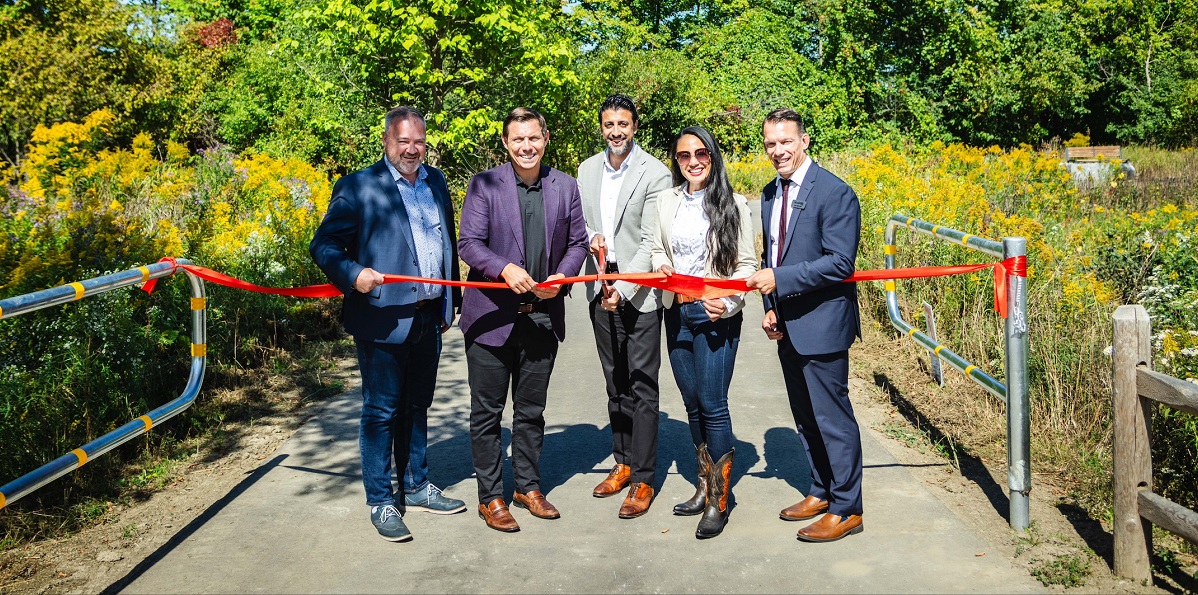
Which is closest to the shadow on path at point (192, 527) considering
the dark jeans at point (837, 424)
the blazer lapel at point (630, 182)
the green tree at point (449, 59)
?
the blazer lapel at point (630, 182)

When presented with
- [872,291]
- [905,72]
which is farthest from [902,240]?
[905,72]

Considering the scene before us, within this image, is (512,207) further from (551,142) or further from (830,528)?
(551,142)

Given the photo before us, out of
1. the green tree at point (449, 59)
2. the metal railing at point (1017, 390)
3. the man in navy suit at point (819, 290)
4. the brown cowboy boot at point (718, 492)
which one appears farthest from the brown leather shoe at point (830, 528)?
the green tree at point (449, 59)

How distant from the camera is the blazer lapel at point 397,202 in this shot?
448 centimetres

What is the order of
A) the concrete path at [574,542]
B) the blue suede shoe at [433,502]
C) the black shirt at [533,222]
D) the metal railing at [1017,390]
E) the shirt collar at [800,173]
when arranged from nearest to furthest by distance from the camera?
the concrete path at [574,542], the metal railing at [1017,390], the shirt collar at [800,173], the black shirt at [533,222], the blue suede shoe at [433,502]

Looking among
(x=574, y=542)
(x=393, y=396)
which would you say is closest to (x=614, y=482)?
(x=574, y=542)

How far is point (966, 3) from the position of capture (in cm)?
3128

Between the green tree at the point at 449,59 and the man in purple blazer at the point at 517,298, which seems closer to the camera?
the man in purple blazer at the point at 517,298

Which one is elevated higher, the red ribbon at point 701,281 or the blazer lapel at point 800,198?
the blazer lapel at point 800,198

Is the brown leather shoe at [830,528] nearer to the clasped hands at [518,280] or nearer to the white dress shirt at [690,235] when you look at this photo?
the white dress shirt at [690,235]

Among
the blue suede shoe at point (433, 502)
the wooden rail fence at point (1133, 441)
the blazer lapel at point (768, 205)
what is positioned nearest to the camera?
the wooden rail fence at point (1133, 441)

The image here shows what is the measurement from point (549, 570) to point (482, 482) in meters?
0.74

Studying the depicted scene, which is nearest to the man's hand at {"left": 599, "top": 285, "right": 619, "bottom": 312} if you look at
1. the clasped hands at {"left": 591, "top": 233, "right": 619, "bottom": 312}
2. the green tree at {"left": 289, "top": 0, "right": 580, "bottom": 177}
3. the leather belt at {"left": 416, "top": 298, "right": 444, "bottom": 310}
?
the clasped hands at {"left": 591, "top": 233, "right": 619, "bottom": 312}

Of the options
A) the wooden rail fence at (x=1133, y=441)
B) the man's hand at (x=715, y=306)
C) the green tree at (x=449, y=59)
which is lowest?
the wooden rail fence at (x=1133, y=441)
